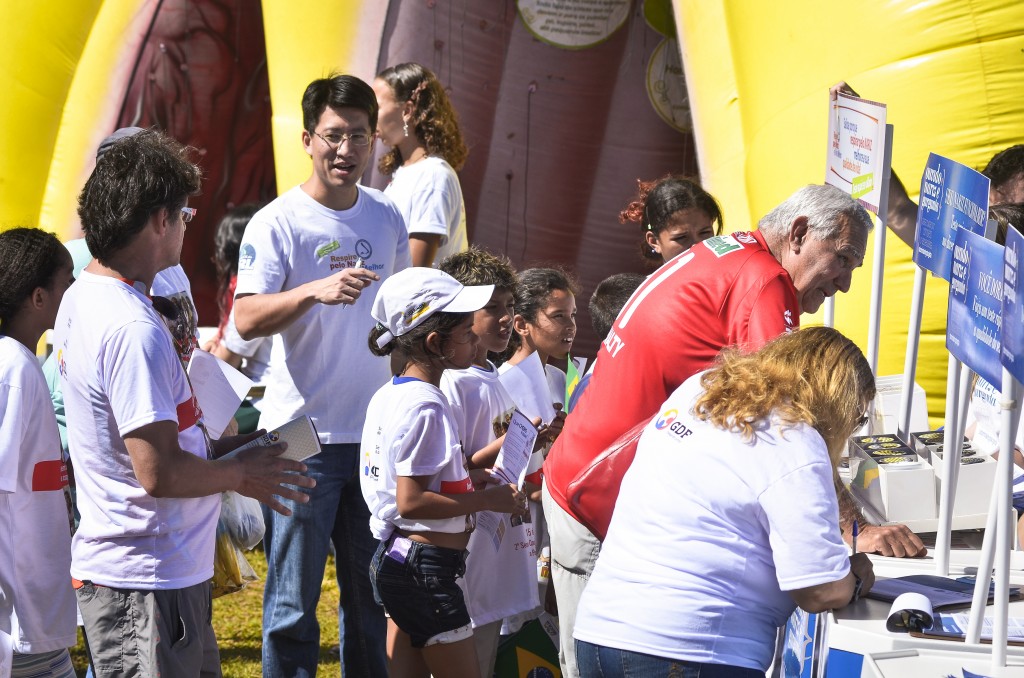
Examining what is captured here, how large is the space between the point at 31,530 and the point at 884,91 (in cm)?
333

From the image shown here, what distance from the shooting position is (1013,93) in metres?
4.28

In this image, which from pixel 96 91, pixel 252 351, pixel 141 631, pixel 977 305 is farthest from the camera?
pixel 96 91

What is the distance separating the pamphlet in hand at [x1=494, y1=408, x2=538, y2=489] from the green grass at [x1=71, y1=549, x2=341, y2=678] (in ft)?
5.48

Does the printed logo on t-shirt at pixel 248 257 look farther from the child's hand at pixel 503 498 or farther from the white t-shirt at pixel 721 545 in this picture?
the white t-shirt at pixel 721 545

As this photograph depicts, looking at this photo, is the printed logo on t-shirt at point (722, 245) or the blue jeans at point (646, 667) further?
the printed logo on t-shirt at point (722, 245)

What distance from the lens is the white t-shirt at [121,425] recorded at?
7.75 feet

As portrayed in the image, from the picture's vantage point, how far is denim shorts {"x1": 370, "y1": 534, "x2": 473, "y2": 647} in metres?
2.89

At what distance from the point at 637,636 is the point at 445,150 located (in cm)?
259

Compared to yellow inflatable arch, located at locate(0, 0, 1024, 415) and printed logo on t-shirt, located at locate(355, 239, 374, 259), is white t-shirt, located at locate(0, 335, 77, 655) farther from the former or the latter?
yellow inflatable arch, located at locate(0, 0, 1024, 415)

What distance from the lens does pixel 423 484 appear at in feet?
9.52

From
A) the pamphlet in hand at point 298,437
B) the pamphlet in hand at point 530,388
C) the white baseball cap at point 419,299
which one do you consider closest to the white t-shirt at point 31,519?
the pamphlet in hand at point 298,437

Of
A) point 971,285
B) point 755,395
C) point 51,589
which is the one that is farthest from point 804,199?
point 51,589

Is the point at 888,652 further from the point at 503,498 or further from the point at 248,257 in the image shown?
the point at 248,257

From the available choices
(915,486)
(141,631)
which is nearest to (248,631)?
(141,631)
